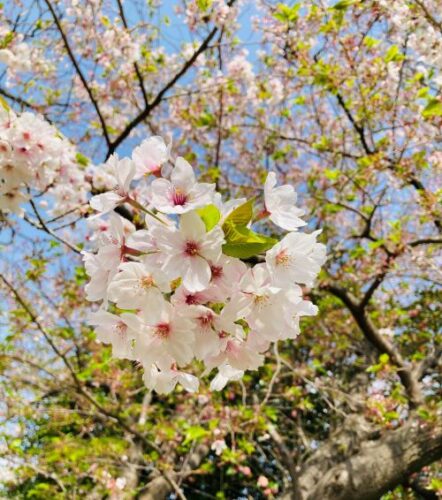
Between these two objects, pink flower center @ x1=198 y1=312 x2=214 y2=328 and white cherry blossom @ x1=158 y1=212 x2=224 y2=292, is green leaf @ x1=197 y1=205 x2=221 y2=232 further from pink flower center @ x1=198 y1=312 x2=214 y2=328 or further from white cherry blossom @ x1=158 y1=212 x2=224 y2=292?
pink flower center @ x1=198 y1=312 x2=214 y2=328

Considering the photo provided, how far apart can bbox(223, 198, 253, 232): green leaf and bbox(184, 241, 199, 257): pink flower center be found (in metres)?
0.08

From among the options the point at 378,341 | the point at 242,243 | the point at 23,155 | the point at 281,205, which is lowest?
the point at 242,243

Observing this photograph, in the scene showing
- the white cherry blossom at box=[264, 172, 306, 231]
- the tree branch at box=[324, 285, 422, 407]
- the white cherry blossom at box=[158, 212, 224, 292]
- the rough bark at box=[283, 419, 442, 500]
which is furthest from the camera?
the tree branch at box=[324, 285, 422, 407]

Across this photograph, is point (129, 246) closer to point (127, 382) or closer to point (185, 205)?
point (185, 205)

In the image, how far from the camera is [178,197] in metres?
A: 0.90

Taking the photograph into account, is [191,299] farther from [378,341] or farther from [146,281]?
[378,341]

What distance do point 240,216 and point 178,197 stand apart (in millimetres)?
127

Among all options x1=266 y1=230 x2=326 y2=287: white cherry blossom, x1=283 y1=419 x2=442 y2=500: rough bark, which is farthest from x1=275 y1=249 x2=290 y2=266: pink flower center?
x1=283 y1=419 x2=442 y2=500: rough bark

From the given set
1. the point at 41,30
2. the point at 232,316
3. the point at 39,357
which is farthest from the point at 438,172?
the point at 39,357

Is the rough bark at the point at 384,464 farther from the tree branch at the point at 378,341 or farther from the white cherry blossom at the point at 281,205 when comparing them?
the white cherry blossom at the point at 281,205

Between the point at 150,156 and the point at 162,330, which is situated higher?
the point at 150,156

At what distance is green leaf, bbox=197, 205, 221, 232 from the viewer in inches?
34.9

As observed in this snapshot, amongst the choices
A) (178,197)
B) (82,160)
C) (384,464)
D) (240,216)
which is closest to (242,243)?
(240,216)

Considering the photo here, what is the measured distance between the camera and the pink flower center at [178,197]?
0.90 metres
